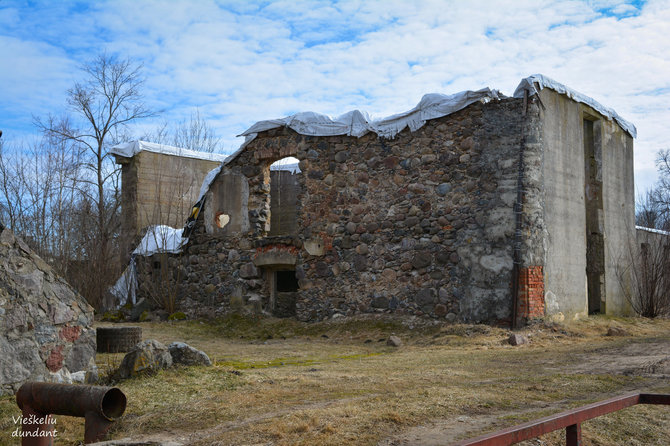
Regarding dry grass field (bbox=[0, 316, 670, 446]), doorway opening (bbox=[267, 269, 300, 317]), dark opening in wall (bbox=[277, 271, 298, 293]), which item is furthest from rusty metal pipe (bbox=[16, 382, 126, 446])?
dark opening in wall (bbox=[277, 271, 298, 293])

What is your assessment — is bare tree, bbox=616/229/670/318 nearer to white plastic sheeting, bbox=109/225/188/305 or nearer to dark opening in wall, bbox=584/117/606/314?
dark opening in wall, bbox=584/117/606/314

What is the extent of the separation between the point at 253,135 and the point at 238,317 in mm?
3932

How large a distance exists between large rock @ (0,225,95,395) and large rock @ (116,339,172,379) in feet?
1.21

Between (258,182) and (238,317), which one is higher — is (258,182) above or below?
above

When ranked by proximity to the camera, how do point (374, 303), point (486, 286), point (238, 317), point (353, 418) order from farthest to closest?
point (238, 317) < point (374, 303) < point (486, 286) < point (353, 418)

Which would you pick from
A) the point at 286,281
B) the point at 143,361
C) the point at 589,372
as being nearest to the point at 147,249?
the point at 286,281

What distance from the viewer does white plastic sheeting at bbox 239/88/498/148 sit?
1078cm

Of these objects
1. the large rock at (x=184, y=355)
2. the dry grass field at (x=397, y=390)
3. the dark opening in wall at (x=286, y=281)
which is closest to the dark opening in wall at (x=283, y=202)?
the dark opening in wall at (x=286, y=281)

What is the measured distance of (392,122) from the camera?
38.0ft

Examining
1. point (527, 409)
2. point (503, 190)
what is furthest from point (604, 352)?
point (527, 409)

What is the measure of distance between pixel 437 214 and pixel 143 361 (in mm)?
6248

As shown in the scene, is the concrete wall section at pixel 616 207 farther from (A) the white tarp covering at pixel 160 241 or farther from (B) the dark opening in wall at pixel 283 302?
(A) the white tarp covering at pixel 160 241

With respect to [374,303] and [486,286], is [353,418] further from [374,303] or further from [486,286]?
[374,303]

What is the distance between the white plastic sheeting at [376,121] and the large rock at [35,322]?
7.19 meters
